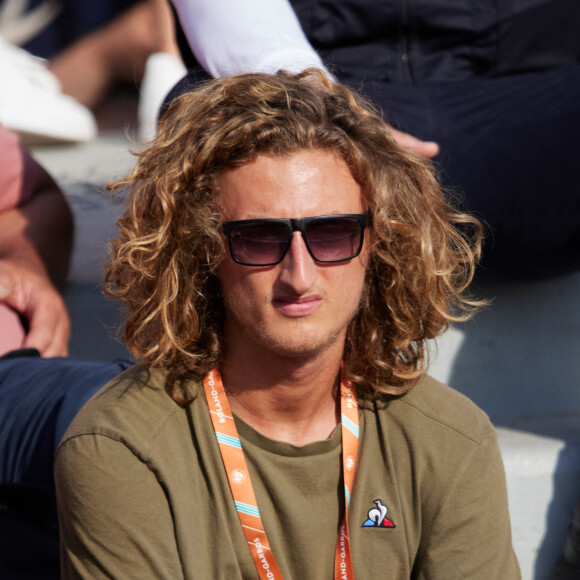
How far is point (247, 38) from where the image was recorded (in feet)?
7.79

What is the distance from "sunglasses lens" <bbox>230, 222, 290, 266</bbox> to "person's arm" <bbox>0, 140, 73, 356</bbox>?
106cm

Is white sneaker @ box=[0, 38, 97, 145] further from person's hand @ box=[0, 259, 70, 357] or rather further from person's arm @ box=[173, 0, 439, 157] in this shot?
person's arm @ box=[173, 0, 439, 157]

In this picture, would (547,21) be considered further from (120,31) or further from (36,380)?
(120,31)

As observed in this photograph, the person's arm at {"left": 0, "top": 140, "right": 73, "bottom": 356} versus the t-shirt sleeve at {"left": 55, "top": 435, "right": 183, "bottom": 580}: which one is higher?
the person's arm at {"left": 0, "top": 140, "right": 73, "bottom": 356}

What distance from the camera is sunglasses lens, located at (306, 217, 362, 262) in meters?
1.60

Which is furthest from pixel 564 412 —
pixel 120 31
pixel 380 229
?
pixel 120 31

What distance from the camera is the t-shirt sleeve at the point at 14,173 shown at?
8.85 feet

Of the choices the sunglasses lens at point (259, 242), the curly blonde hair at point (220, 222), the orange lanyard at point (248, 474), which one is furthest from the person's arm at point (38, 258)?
the sunglasses lens at point (259, 242)

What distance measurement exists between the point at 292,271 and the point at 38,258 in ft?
4.56

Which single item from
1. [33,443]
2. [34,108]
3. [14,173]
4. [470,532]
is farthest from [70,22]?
[470,532]

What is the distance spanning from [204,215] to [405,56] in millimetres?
1400

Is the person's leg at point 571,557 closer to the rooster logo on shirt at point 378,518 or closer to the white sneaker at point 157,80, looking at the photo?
the rooster logo on shirt at point 378,518

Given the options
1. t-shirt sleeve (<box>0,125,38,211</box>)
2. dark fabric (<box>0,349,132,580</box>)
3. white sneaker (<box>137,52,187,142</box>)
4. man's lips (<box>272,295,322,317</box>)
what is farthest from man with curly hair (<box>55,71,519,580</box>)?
white sneaker (<box>137,52,187,142</box>)

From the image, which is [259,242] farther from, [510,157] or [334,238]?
[510,157]
